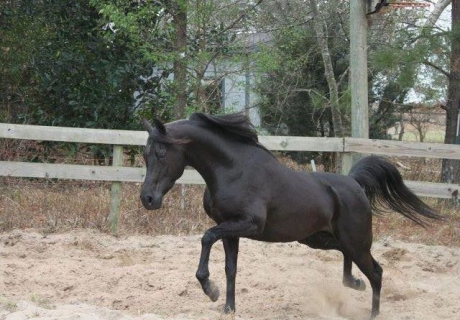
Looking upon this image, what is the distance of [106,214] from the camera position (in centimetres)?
941

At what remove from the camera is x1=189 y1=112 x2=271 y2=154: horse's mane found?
588 centimetres

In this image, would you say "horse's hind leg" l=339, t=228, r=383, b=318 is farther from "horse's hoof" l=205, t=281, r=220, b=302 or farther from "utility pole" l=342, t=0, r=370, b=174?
"utility pole" l=342, t=0, r=370, b=174

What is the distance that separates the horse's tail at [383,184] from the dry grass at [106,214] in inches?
96.0

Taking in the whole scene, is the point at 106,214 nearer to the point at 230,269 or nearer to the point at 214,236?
the point at 230,269

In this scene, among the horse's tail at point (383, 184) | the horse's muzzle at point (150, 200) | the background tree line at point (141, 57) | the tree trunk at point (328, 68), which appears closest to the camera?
the horse's muzzle at point (150, 200)

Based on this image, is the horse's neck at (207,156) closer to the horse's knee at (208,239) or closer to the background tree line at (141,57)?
the horse's knee at (208,239)

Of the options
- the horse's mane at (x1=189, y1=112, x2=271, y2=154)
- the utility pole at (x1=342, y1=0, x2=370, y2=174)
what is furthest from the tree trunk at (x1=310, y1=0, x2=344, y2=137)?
the horse's mane at (x1=189, y1=112, x2=271, y2=154)

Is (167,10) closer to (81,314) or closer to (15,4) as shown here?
(15,4)

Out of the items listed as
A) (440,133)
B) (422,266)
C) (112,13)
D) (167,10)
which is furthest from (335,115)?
(440,133)

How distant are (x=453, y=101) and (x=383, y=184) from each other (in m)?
6.23

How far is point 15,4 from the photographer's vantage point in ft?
43.5

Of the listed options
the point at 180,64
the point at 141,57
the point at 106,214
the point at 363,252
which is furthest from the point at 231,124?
the point at 141,57

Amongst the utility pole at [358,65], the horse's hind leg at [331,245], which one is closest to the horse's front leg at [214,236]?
the horse's hind leg at [331,245]

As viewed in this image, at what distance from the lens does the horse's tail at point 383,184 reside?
6852 millimetres
